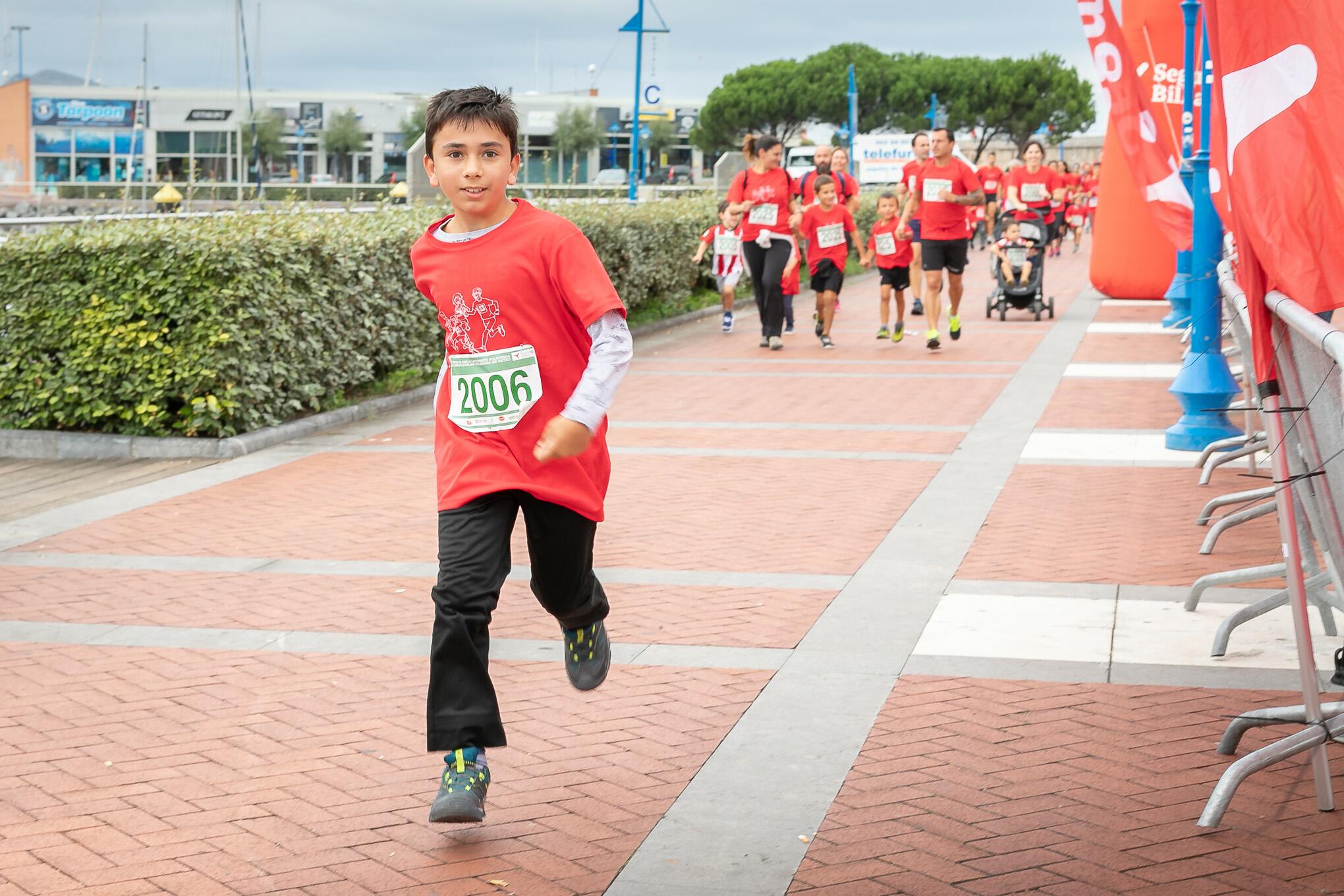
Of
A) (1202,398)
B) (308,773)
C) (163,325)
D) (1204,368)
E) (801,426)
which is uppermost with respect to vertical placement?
(163,325)

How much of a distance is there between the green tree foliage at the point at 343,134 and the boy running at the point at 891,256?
241 feet

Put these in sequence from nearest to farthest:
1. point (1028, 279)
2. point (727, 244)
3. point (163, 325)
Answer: point (163, 325) < point (727, 244) < point (1028, 279)

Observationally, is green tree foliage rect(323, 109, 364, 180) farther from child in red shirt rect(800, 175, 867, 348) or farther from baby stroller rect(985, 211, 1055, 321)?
child in red shirt rect(800, 175, 867, 348)

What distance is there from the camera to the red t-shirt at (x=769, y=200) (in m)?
15.8

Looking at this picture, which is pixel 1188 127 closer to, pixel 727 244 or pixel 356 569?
pixel 727 244

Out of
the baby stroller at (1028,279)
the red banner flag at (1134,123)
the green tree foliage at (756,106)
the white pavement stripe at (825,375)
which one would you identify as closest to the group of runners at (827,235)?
the white pavement stripe at (825,375)

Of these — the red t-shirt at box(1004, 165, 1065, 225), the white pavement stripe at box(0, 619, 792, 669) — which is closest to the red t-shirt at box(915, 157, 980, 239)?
the red t-shirt at box(1004, 165, 1065, 225)

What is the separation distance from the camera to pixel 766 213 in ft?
52.0

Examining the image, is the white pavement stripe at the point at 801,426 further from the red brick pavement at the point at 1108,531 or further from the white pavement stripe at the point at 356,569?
the white pavement stripe at the point at 356,569

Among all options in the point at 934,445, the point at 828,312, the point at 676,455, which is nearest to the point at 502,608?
the point at 676,455

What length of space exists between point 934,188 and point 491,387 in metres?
11.4

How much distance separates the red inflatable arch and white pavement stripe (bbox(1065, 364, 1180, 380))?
1665mm

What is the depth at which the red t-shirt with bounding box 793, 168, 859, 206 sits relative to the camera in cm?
1656

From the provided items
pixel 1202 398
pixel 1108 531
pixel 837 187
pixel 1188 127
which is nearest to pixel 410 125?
pixel 837 187
